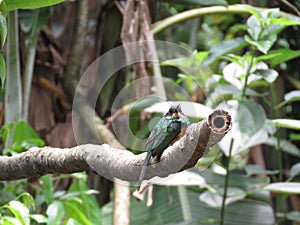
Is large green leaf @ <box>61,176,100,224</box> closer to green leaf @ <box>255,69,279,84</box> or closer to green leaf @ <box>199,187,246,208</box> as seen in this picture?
green leaf @ <box>199,187,246,208</box>

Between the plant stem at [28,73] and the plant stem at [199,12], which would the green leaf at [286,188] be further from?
the plant stem at [28,73]

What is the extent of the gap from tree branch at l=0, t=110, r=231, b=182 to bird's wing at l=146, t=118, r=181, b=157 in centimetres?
1

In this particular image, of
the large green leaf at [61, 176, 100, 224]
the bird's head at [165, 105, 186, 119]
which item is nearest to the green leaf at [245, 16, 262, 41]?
the large green leaf at [61, 176, 100, 224]

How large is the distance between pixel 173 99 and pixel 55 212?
431mm

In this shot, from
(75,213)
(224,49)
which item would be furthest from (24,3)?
(224,49)

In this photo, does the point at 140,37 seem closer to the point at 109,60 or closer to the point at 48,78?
the point at 48,78

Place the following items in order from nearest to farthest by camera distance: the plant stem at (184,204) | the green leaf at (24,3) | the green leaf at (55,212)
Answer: the green leaf at (24,3), the green leaf at (55,212), the plant stem at (184,204)

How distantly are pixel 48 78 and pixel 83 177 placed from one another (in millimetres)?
773

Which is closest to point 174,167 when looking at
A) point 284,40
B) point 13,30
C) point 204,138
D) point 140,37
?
point 204,138

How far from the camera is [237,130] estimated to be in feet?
4.86

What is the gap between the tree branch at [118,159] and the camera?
1.91 ft

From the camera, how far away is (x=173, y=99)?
144cm

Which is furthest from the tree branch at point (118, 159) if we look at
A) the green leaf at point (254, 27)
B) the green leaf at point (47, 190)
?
the green leaf at point (254, 27)

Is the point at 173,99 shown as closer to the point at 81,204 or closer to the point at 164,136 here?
the point at 81,204
